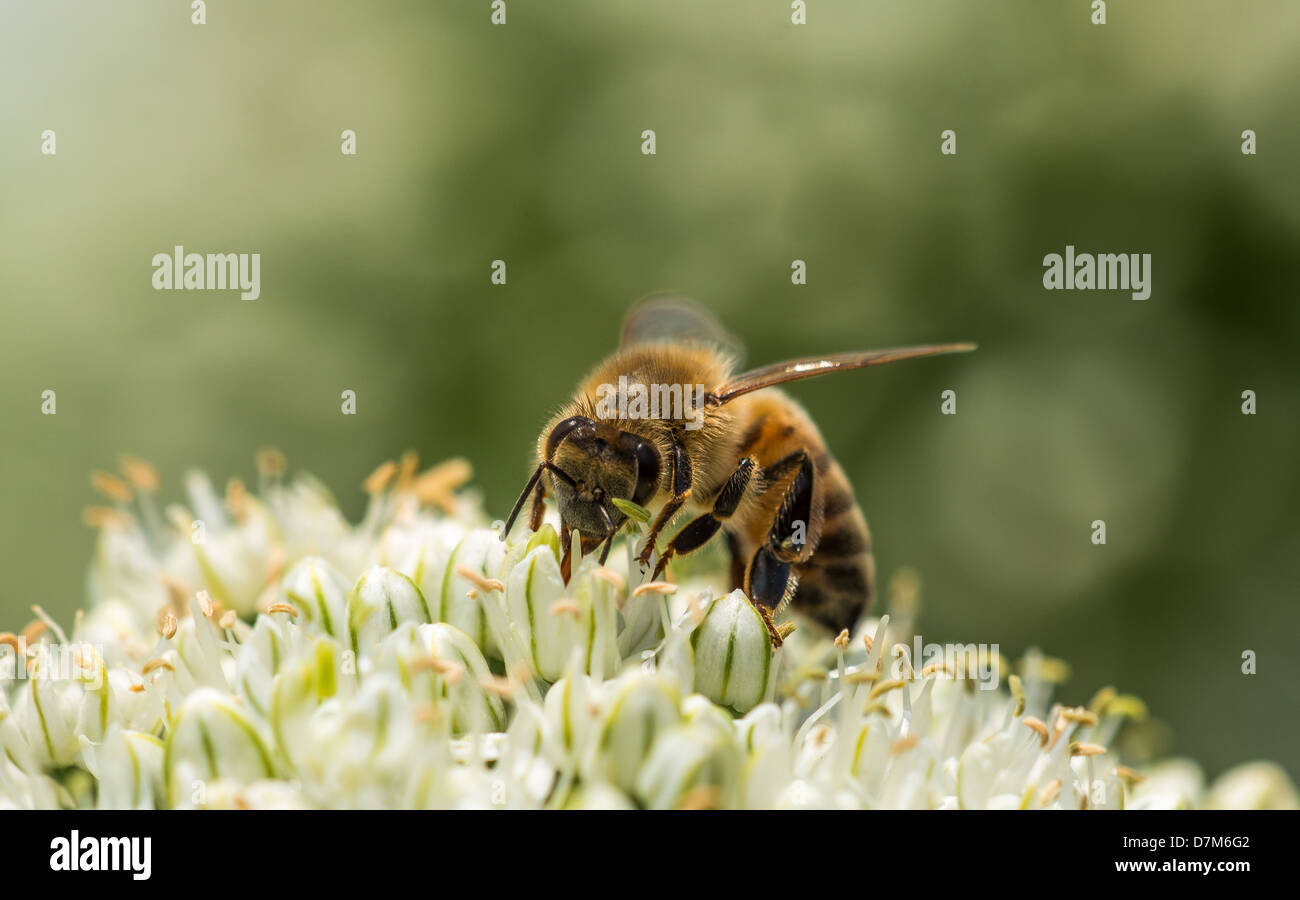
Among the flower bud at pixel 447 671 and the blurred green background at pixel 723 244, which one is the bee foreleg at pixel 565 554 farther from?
the blurred green background at pixel 723 244

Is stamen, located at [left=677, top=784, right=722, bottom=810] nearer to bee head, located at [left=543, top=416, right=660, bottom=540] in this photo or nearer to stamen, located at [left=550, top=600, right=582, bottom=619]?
stamen, located at [left=550, top=600, right=582, bottom=619]

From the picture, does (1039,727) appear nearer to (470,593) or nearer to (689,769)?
(689,769)

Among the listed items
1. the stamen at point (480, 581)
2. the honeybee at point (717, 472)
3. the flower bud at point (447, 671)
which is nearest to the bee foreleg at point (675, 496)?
the honeybee at point (717, 472)

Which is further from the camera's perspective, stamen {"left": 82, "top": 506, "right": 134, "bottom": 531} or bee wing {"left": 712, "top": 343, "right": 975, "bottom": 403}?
stamen {"left": 82, "top": 506, "right": 134, "bottom": 531}

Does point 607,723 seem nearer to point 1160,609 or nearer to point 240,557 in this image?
point 240,557

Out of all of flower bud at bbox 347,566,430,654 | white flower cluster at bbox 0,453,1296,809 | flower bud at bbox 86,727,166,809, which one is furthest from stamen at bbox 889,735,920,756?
flower bud at bbox 86,727,166,809

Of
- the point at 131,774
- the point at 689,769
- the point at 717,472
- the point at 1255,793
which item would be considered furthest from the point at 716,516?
the point at 1255,793
